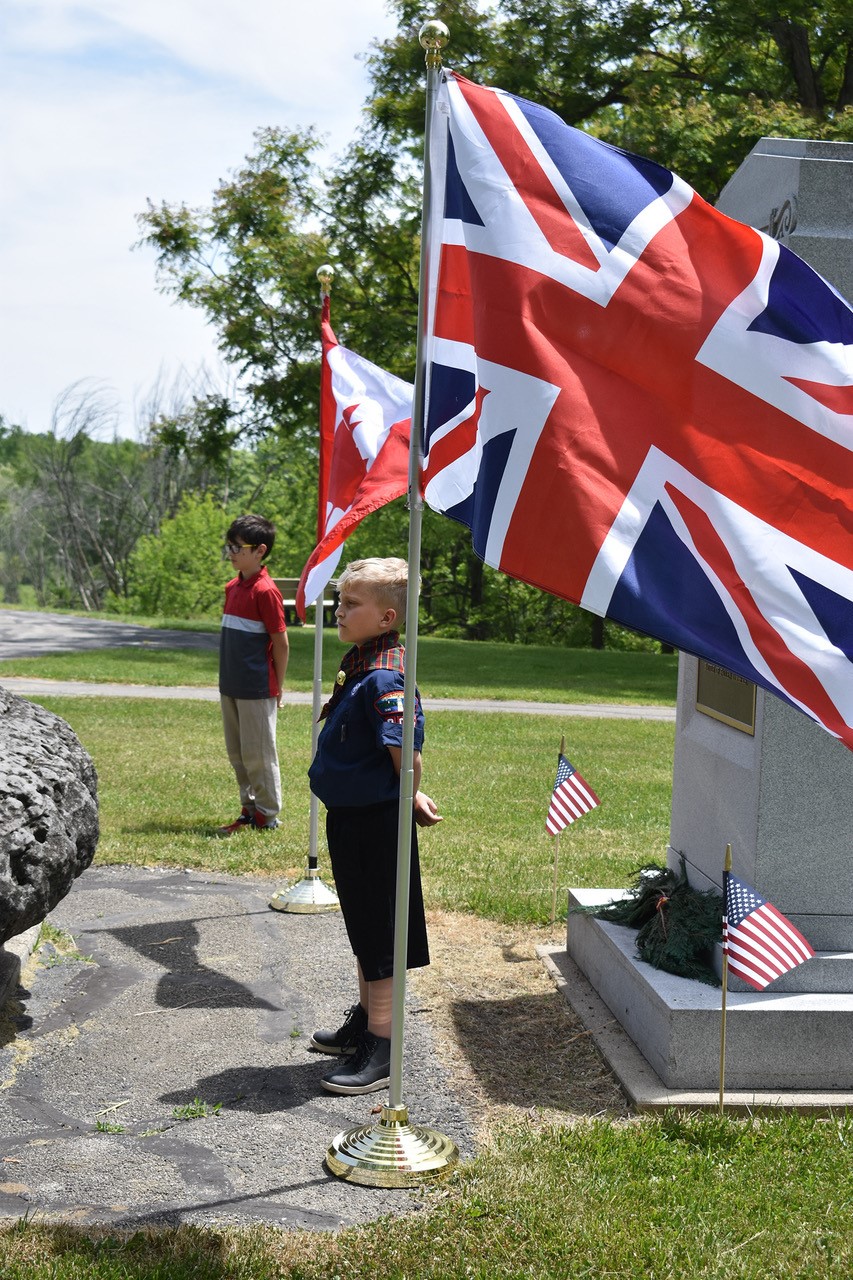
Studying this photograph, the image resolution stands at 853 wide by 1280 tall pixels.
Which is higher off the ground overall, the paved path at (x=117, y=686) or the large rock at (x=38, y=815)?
the large rock at (x=38, y=815)

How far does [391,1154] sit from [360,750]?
4.46ft

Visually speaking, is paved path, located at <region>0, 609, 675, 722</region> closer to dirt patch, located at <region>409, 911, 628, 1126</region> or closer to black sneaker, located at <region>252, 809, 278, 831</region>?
black sneaker, located at <region>252, 809, 278, 831</region>

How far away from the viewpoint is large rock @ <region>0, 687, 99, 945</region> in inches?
187

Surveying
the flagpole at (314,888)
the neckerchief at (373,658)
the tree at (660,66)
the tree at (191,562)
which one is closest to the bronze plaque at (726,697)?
the neckerchief at (373,658)

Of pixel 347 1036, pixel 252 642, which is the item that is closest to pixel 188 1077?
pixel 347 1036

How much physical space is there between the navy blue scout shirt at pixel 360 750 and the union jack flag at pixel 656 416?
1092mm

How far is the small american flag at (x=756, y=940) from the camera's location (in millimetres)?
4371

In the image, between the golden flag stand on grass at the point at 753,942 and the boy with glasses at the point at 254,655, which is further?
the boy with glasses at the point at 254,655

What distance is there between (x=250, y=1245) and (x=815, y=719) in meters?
2.06

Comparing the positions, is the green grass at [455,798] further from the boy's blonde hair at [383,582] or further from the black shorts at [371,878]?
the boy's blonde hair at [383,582]

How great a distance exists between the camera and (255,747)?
8734mm

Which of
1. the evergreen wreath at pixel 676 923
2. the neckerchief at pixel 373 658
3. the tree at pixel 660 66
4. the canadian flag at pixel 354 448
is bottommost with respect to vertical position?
the evergreen wreath at pixel 676 923

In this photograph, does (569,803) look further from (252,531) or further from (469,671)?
(469,671)

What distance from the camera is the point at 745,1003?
478cm
